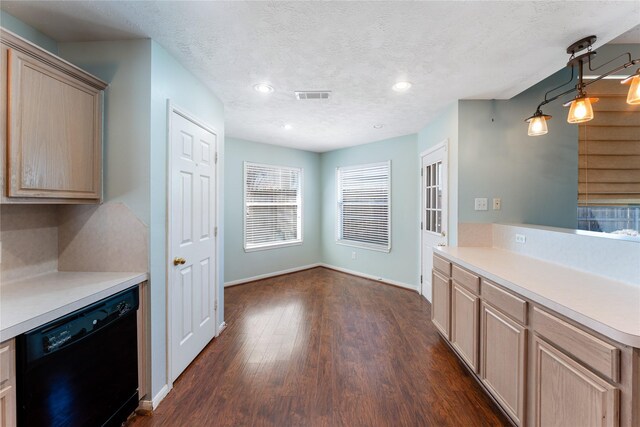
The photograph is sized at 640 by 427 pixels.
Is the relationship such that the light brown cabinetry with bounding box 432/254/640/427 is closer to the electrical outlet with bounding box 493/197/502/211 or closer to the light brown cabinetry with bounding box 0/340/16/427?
the electrical outlet with bounding box 493/197/502/211

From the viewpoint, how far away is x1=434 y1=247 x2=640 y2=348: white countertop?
3.22ft

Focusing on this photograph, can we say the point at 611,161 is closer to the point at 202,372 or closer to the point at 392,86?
the point at 392,86

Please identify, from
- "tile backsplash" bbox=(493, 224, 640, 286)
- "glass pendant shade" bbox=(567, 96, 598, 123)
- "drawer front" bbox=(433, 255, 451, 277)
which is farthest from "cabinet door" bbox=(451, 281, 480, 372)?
"glass pendant shade" bbox=(567, 96, 598, 123)

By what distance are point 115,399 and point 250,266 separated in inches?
120

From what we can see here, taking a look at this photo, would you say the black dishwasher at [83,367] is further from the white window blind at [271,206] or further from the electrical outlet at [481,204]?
the electrical outlet at [481,204]

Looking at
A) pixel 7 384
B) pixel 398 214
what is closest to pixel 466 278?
pixel 398 214

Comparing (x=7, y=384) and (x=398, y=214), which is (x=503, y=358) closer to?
(x=7, y=384)

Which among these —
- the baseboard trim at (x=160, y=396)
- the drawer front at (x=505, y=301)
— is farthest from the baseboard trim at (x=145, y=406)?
the drawer front at (x=505, y=301)

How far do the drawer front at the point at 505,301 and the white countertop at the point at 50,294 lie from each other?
227 centimetres

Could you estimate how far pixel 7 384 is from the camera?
0.97 m

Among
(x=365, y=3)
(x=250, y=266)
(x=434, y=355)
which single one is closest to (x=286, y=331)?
(x=434, y=355)

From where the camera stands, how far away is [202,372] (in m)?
2.07

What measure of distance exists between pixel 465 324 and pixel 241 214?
3.56 metres

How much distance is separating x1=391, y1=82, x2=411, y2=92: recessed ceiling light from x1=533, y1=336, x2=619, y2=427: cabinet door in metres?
2.12
